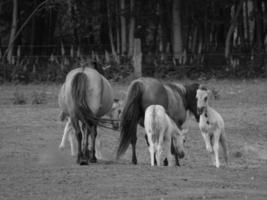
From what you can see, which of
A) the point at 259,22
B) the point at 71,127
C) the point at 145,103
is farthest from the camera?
the point at 259,22

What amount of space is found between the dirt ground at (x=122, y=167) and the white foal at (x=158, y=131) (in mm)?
339

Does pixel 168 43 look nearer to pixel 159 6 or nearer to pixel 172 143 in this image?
pixel 159 6

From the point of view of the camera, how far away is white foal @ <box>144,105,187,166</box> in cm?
1565

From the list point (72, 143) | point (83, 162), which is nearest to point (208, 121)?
point (83, 162)

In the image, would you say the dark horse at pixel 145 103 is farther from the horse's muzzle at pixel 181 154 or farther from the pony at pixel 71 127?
the pony at pixel 71 127

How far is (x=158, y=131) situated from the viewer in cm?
1573

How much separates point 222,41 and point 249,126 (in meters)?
28.3

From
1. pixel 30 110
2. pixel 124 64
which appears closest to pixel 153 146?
pixel 30 110

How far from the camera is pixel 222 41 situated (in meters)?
51.6

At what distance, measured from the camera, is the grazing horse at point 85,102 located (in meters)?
15.8

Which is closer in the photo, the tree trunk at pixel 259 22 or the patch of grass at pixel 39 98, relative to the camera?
the patch of grass at pixel 39 98

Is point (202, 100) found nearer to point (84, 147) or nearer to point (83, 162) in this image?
point (84, 147)

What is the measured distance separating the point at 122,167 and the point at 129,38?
2662 cm

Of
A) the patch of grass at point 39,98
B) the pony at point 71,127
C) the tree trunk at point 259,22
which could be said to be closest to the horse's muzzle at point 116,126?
the pony at point 71,127
